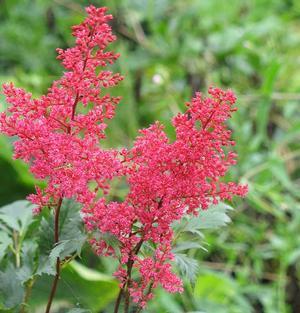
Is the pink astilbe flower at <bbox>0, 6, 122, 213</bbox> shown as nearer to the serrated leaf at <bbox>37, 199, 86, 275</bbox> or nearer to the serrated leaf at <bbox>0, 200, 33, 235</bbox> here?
the serrated leaf at <bbox>37, 199, 86, 275</bbox>

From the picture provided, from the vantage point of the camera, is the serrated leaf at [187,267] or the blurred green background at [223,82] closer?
the serrated leaf at [187,267]

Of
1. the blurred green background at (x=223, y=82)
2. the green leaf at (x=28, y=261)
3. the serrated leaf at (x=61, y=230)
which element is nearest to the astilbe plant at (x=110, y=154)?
the serrated leaf at (x=61, y=230)

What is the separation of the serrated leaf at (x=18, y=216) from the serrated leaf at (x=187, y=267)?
350 mm

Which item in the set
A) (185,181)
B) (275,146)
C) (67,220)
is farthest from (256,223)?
(185,181)

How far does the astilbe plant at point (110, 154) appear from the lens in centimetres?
79

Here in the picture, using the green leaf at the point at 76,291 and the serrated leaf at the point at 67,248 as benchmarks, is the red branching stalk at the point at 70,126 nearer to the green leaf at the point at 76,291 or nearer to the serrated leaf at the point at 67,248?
the serrated leaf at the point at 67,248

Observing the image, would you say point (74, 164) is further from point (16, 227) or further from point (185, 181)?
point (16, 227)

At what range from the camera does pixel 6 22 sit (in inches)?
123

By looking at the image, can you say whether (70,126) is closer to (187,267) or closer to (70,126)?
(70,126)

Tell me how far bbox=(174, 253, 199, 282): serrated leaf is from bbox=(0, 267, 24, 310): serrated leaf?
0.92 feet

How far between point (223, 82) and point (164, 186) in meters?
2.25

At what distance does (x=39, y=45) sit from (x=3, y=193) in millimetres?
952

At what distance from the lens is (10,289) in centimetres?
103

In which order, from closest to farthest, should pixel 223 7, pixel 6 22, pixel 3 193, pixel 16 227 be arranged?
pixel 16 227 < pixel 3 193 < pixel 223 7 < pixel 6 22
